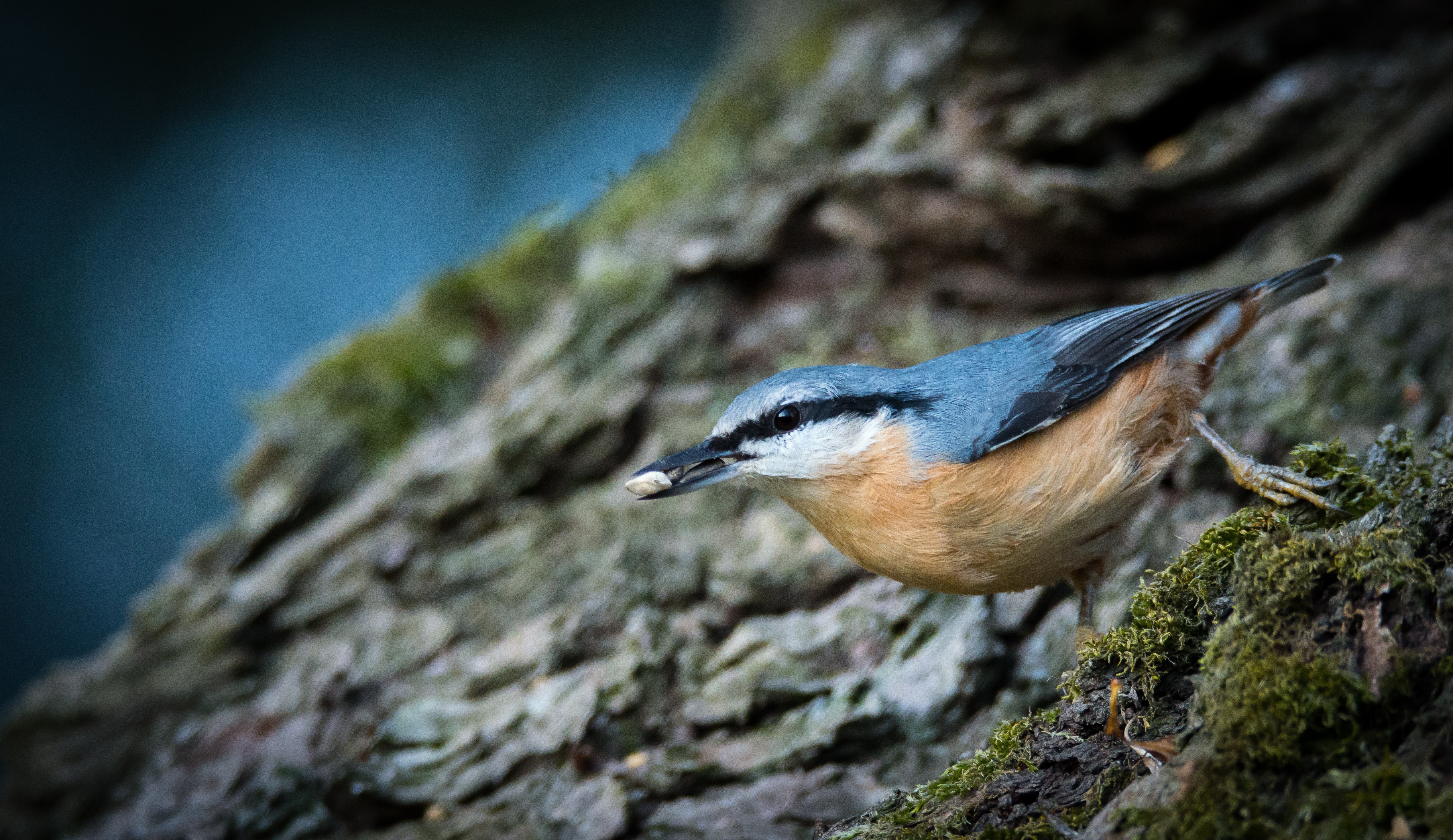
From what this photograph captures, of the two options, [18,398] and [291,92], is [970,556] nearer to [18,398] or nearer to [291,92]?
[291,92]

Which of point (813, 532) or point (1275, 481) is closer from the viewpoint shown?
point (1275, 481)

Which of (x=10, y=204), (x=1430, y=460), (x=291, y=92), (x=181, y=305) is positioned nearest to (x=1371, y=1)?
(x=1430, y=460)

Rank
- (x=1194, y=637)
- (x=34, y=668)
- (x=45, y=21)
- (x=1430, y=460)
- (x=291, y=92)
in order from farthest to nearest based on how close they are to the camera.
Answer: (x=291, y=92) < (x=34, y=668) < (x=45, y=21) < (x=1430, y=460) < (x=1194, y=637)

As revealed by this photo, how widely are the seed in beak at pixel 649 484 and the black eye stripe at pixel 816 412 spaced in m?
0.21

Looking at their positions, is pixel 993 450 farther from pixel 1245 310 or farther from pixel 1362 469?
pixel 1245 310

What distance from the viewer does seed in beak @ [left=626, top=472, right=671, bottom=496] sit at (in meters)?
2.66

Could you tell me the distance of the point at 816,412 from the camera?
271 cm

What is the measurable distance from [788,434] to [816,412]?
4.4 inches

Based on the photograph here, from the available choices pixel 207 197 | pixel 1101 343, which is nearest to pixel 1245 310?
pixel 1101 343

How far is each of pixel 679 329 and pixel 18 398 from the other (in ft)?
26.9

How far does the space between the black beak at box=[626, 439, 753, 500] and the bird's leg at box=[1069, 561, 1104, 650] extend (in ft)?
3.87

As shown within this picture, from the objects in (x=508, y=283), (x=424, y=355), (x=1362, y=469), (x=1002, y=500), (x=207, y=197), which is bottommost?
(x=1362, y=469)

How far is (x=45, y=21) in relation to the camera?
820 cm

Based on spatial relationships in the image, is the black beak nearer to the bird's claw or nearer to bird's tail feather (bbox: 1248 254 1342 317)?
the bird's claw
